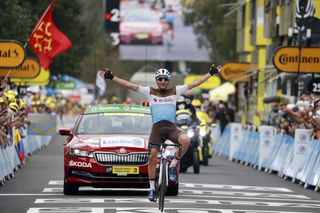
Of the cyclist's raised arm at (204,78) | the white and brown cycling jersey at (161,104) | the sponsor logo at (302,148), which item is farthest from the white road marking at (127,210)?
the sponsor logo at (302,148)

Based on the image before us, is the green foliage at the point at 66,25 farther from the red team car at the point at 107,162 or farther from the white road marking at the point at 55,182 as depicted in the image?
the red team car at the point at 107,162

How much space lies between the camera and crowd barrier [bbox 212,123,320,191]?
25.8 metres

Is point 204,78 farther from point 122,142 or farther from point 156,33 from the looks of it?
point 156,33

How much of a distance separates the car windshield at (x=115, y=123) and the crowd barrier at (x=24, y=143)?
9.64ft

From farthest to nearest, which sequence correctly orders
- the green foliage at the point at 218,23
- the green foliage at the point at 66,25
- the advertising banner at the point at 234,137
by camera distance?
the green foliage at the point at 218,23 < the green foliage at the point at 66,25 < the advertising banner at the point at 234,137

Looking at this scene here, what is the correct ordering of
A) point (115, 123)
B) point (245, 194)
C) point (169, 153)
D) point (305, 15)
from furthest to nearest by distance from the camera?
point (305, 15) → point (245, 194) → point (115, 123) → point (169, 153)

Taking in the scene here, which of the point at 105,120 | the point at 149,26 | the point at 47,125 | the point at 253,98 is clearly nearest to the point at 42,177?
the point at 105,120

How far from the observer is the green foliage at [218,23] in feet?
275

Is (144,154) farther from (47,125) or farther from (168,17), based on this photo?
(168,17)

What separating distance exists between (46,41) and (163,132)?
21.3m

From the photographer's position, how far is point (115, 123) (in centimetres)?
2200

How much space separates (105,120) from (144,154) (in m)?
1.64

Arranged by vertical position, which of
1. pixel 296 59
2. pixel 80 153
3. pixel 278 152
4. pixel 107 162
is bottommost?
pixel 278 152

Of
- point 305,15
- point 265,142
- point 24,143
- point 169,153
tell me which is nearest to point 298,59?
point 305,15
